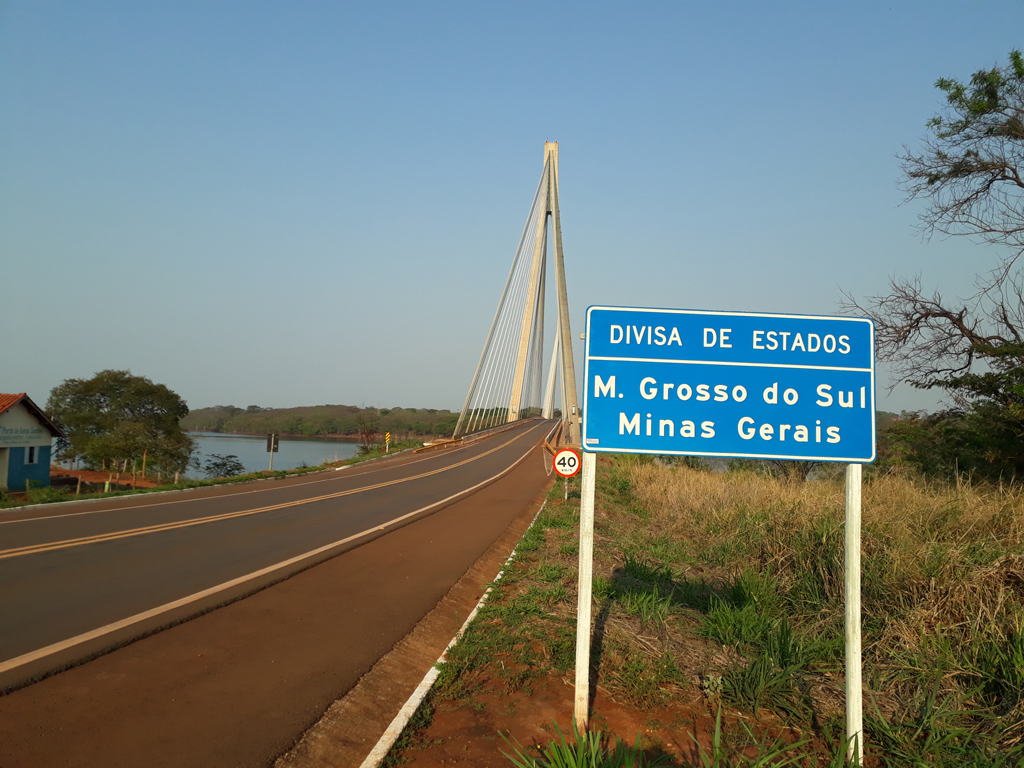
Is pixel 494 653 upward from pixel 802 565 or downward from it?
downward

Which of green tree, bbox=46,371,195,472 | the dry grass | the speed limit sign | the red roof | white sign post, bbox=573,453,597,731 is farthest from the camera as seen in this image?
green tree, bbox=46,371,195,472

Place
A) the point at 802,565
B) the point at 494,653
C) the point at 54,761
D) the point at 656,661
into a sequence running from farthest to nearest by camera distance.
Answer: the point at 802,565 < the point at 494,653 < the point at 656,661 < the point at 54,761

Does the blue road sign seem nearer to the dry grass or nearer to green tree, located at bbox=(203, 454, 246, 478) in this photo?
the dry grass

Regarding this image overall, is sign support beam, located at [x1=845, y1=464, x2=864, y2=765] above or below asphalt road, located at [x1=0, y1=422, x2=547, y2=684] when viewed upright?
above

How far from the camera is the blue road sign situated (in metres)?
3.97

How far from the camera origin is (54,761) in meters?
3.52

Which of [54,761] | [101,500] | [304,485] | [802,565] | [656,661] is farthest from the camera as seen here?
[304,485]

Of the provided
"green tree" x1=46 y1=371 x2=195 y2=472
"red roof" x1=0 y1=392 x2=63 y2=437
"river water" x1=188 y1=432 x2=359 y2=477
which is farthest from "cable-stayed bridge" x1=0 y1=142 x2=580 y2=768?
"green tree" x1=46 y1=371 x2=195 y2=472

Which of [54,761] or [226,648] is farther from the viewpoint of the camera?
[226,648]

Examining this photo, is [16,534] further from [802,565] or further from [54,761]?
[802,565]

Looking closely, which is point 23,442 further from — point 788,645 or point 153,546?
point 788,645

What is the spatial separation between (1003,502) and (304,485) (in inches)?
744

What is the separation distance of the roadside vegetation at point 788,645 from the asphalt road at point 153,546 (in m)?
3.69

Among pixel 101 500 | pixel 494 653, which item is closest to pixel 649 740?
pixel 494 653
